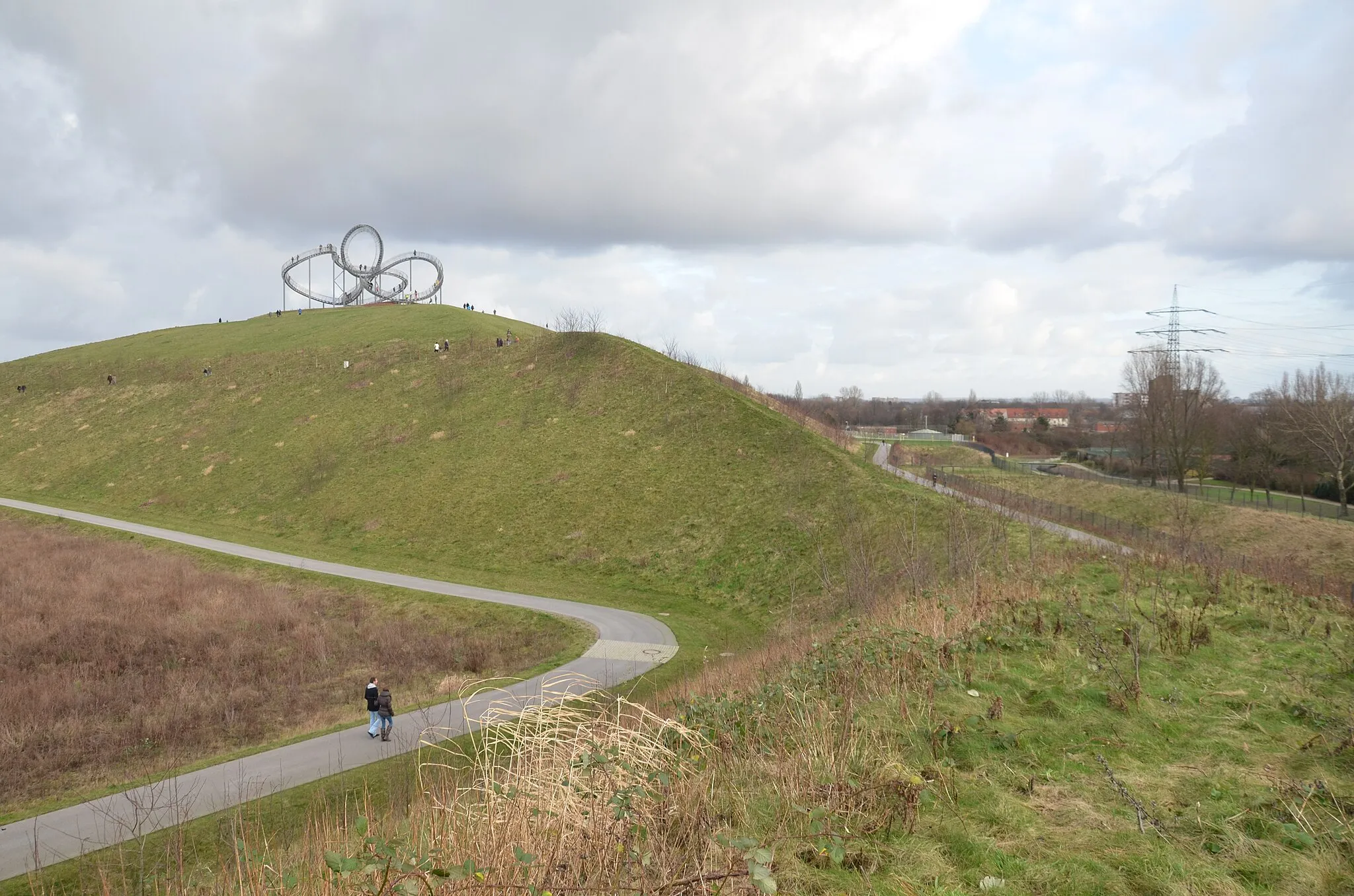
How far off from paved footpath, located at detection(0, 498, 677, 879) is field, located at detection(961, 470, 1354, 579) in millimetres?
22068

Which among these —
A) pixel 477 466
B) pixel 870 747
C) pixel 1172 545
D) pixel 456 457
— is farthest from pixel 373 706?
pixel 456 457

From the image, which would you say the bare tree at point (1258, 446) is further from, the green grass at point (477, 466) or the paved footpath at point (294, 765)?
the paved footpath at point (294, 765)

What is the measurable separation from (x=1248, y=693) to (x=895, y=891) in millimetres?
6688

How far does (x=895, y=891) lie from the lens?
5031 millimetres

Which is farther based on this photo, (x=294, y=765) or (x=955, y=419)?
(x=955, y=419)

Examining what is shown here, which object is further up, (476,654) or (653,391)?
(653,391)

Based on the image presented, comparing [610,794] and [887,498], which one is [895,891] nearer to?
[610,794]

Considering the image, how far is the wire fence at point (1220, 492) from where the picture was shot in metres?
45.8

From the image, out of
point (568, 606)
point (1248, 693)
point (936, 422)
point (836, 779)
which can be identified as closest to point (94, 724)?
point (568, 606)

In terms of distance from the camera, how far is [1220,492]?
59.1m

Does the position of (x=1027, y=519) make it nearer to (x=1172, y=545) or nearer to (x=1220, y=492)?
(x=1172, y=545)

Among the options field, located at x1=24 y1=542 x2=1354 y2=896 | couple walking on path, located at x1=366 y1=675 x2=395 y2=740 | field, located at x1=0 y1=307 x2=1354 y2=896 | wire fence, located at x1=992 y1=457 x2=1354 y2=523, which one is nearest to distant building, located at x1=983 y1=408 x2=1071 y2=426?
wire fence, located at x1=992 y1=457 x2=1354 y2=523

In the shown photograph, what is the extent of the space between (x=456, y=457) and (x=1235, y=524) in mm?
46007

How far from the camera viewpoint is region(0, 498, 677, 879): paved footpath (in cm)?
1095
